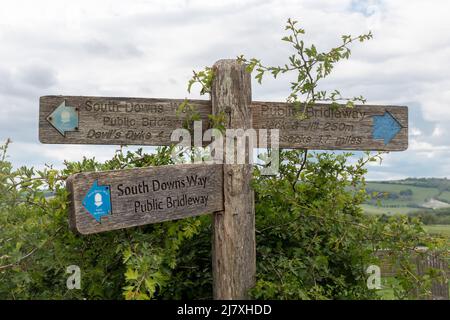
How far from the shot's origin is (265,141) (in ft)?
16.1

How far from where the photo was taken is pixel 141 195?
4.16 m

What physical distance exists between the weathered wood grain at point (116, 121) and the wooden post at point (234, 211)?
0.42 meters

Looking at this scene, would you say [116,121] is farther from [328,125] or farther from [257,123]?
[328,125]

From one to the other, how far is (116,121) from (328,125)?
6.51 ft

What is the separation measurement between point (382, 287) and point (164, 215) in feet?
7.96

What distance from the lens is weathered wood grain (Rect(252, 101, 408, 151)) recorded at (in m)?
4.98

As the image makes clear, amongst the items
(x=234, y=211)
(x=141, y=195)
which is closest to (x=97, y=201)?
(x=141, y=195)

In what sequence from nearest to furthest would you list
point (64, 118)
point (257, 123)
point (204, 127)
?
point (64, 118), point (204, 127), point (257, 123)

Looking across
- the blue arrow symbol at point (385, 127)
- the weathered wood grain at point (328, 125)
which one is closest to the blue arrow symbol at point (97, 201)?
the weathered wood grain at point (328, 125)

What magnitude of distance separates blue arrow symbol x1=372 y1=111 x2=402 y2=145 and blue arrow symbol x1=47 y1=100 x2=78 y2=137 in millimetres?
2831

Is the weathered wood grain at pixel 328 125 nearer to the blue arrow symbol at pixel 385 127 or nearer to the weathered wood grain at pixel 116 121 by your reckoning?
the blue arrow symbol at pixel 385 127

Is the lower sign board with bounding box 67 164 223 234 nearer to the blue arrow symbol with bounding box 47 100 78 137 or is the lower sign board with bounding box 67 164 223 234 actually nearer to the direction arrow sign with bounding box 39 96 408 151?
the direction arrow sign with bounding box 39 96 408 151

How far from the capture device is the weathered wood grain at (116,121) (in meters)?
4.49

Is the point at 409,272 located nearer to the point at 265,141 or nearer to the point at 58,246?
the point at 265,141
